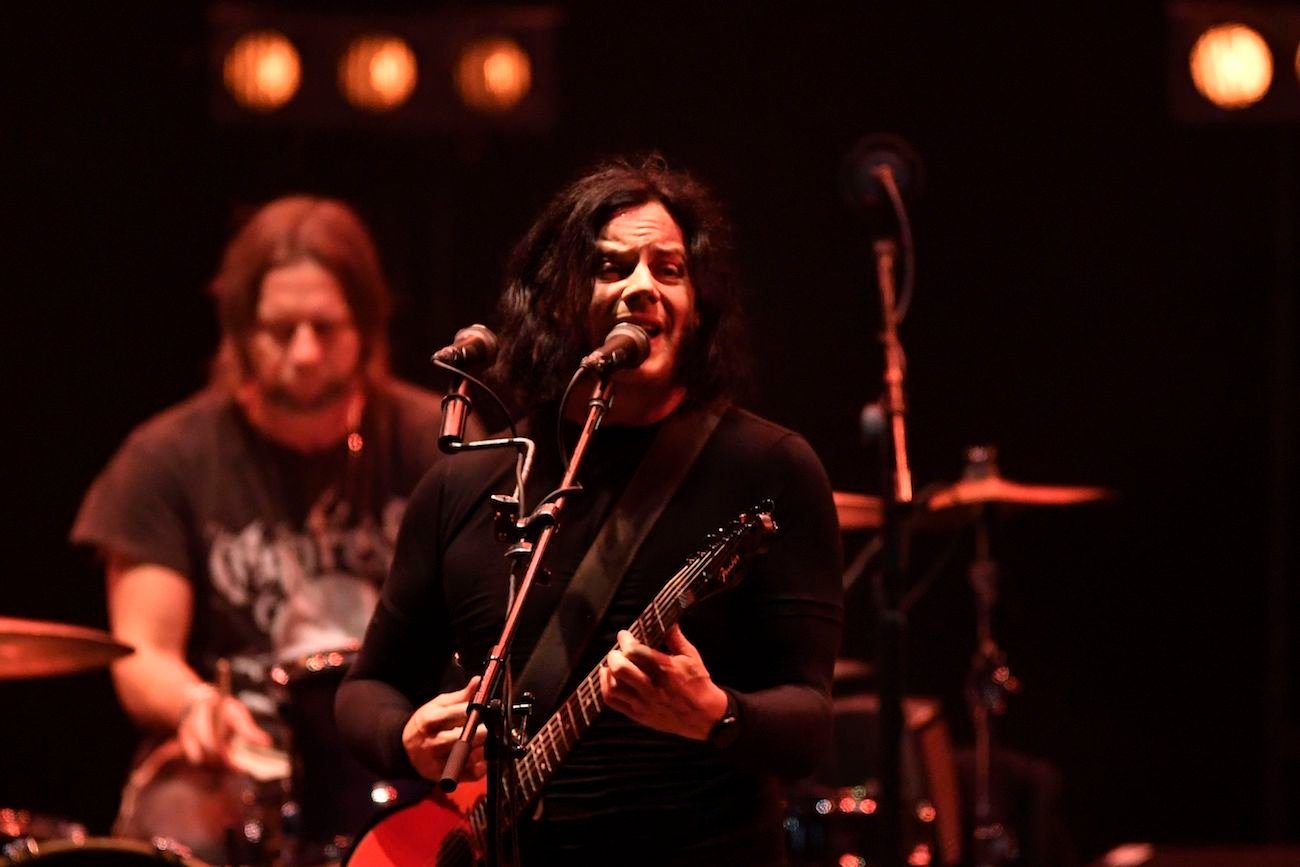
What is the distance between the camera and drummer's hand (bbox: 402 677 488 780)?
285cm

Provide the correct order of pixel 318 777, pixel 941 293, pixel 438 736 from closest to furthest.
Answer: pixel 438 736, pixel 318 777, pixel 941 293

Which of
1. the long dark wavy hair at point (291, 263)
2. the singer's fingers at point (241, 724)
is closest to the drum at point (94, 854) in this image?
the singer's fingers at point (241, 724)

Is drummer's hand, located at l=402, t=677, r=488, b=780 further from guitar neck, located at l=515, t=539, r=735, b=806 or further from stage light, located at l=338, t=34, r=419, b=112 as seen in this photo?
stage light, located at l=338, t=34, r=419, b=112

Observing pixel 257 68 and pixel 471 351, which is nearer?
pixel 471 351

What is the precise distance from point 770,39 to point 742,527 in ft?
14.4

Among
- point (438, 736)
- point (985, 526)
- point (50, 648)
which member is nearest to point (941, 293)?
point (985, 526)

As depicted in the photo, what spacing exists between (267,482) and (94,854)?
71.7 inches

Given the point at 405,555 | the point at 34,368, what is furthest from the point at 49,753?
the point at 405,555

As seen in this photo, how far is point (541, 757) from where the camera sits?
291 cm

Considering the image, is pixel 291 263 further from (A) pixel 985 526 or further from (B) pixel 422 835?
(B) pixel 422 835

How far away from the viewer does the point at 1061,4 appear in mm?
6855

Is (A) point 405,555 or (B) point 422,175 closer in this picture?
(A) point 405,555

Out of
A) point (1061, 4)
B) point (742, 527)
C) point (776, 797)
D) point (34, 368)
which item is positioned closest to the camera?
point (742, 527)

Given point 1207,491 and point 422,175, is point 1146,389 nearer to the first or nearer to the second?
point 1207,491
